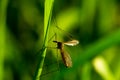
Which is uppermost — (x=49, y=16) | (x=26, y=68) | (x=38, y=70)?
(x=49, y=16)

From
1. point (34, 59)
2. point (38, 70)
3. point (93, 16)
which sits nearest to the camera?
point (38, 70)

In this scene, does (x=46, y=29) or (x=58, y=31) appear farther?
(x=58, y=31)

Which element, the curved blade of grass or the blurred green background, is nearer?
the curved blade of grass

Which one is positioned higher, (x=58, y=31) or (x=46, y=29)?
(x=46, y=29)

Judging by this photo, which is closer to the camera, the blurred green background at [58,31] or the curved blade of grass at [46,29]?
the curved blade of grass at [46,29]

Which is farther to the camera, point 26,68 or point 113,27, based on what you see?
point 113,27

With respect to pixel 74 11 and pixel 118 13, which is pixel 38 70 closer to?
pixel 74 11

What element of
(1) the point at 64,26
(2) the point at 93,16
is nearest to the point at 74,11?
(1) the point at 64,26

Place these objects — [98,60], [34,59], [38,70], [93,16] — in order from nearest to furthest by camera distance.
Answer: [38,70] → [98,60] → [93,16] → [34,59]

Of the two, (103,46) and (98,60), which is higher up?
(103,46)
